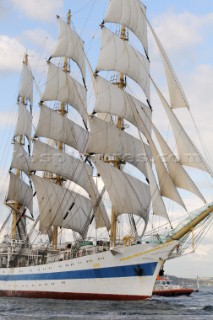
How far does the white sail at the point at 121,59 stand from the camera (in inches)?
2098

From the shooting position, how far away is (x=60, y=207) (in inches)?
2345

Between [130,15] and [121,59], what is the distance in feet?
17.2

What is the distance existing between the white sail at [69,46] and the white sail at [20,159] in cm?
1187

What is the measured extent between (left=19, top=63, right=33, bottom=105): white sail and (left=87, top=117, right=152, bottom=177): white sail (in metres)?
21.6

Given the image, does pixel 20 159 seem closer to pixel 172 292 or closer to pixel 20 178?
pixel 20 178

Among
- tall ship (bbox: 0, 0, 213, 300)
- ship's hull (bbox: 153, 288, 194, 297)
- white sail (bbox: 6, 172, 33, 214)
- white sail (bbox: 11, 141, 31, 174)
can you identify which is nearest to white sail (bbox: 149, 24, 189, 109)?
tall ship (bbox: 0, 0, 213, 300)

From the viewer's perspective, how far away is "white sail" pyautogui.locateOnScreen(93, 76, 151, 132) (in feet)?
169

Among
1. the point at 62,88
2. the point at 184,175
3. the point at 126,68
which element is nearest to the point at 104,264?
the point at 184,175

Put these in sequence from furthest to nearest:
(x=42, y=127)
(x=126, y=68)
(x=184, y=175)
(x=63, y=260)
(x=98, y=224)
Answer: (x=42, y=127) → (x=98, y=224) → (x=126, y=68) → (x=63, y=260) → (x=184, y=175)

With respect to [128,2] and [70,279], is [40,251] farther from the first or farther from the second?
[128,2]

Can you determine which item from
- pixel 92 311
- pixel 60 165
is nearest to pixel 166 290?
pixel 60 165

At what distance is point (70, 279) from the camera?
150 ft

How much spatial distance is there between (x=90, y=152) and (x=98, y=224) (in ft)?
32.0

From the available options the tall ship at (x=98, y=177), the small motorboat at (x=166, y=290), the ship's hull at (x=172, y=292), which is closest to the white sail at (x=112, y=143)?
the tall ship at (x=98, y=177)
